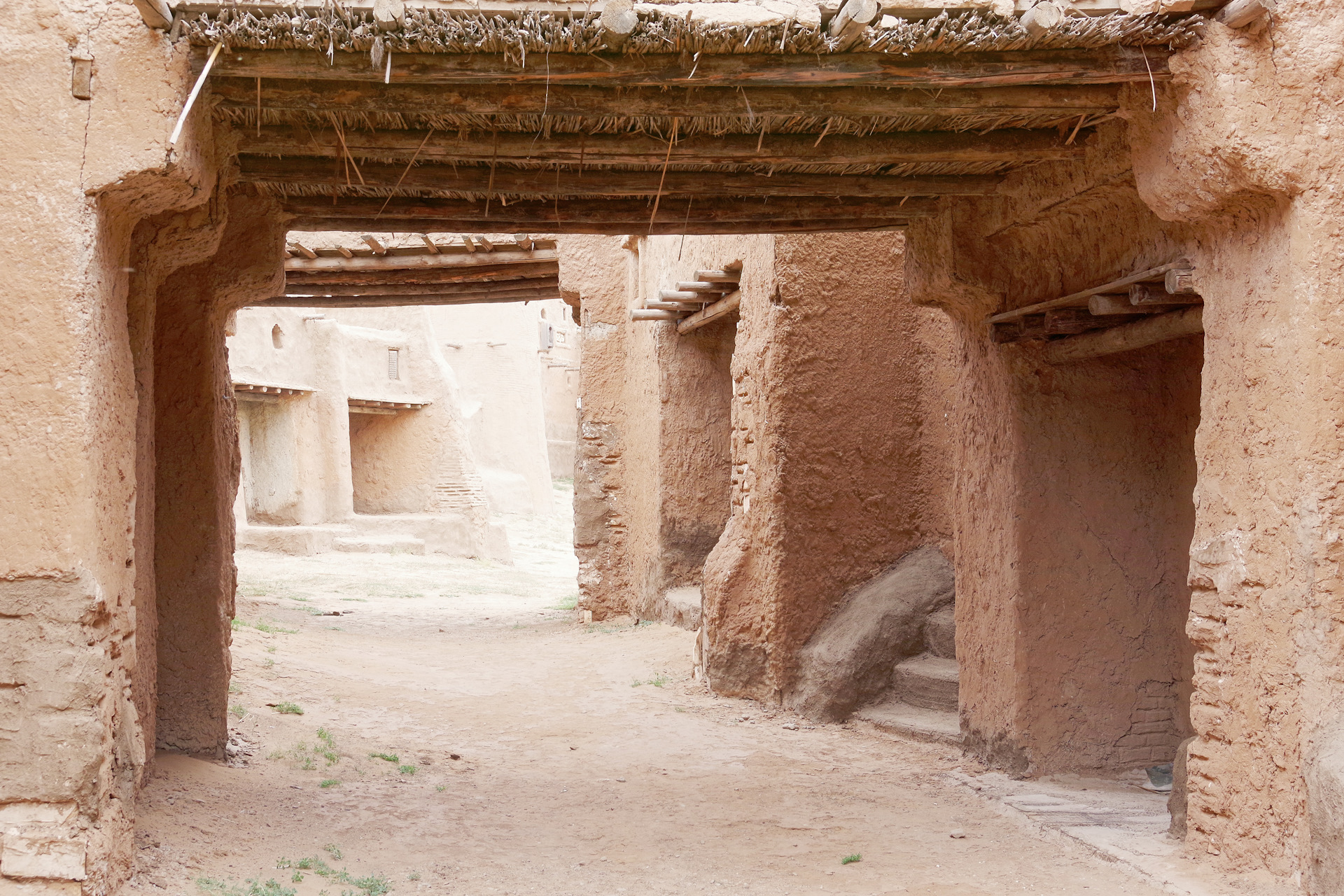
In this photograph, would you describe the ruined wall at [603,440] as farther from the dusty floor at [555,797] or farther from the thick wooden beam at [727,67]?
the thick wooden beam at [727,67]

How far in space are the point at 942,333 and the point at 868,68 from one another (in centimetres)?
470

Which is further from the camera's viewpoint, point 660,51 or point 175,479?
point 175,479

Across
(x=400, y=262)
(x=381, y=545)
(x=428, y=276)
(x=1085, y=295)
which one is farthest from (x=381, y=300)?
(x=381, y=545)

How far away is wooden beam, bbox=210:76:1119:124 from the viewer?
4.12 m

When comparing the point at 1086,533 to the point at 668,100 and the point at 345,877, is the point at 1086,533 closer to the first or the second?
the point at 668,100

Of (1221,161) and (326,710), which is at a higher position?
(1221,161)

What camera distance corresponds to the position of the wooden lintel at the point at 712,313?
970 cm

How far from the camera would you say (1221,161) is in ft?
12.9

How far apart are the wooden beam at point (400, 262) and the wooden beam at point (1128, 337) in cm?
625

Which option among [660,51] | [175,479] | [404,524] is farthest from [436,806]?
[404,524]

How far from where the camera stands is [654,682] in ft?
30.8

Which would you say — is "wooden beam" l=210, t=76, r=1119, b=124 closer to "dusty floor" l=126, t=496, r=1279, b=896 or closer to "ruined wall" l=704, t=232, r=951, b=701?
"dusty floor" l=126, t=496, r=1279, b=896

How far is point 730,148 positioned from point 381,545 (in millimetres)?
16513

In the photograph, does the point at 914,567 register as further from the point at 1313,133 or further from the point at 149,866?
the point at 149,866
